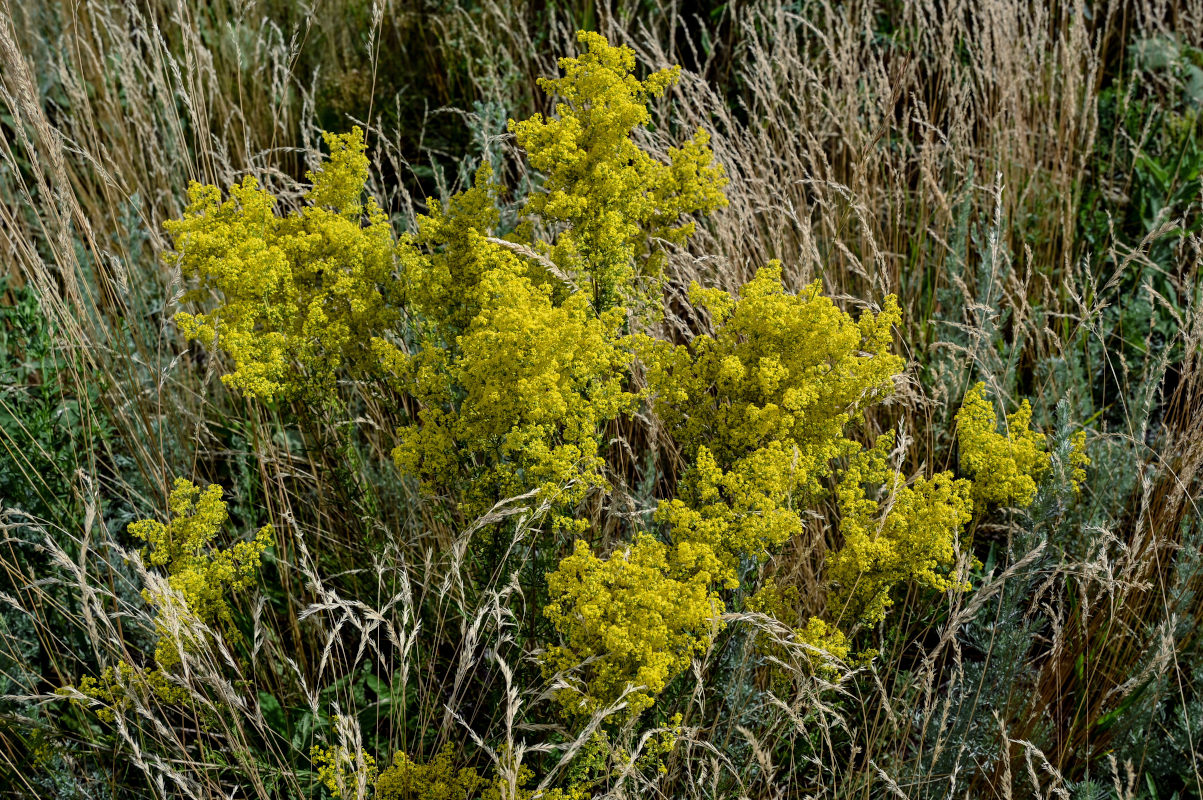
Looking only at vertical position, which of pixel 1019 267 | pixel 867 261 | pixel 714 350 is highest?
pixel 714 350

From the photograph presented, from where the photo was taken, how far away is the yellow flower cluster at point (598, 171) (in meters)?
1.94

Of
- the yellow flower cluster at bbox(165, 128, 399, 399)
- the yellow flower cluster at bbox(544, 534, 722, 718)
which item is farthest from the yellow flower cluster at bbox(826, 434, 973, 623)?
the yellow flower cluster at bbox(165, 128, 399, 399)

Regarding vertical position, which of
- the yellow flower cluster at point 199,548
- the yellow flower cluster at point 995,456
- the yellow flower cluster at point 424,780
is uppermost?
the yellow flower cluster at point 199,548

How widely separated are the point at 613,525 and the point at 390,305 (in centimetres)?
84

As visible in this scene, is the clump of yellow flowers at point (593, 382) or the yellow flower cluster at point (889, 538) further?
the yellow flower cluster at point (889, 538)

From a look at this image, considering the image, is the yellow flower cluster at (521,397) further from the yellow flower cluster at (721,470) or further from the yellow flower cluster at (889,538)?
the yellow flower cluster at (889,538)

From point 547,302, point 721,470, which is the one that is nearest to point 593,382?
point 547,302

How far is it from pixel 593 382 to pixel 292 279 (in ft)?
2.34

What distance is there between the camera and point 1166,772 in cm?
229

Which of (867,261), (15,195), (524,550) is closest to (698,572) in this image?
(524,550)

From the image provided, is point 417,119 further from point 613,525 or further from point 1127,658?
point 1127,658

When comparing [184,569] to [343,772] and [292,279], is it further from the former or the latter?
[292,279]

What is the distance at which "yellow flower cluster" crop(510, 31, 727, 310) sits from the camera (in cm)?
194

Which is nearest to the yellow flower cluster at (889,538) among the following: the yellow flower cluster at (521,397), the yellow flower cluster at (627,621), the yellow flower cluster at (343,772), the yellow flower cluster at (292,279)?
the yellow flower cluster at (627,621)
